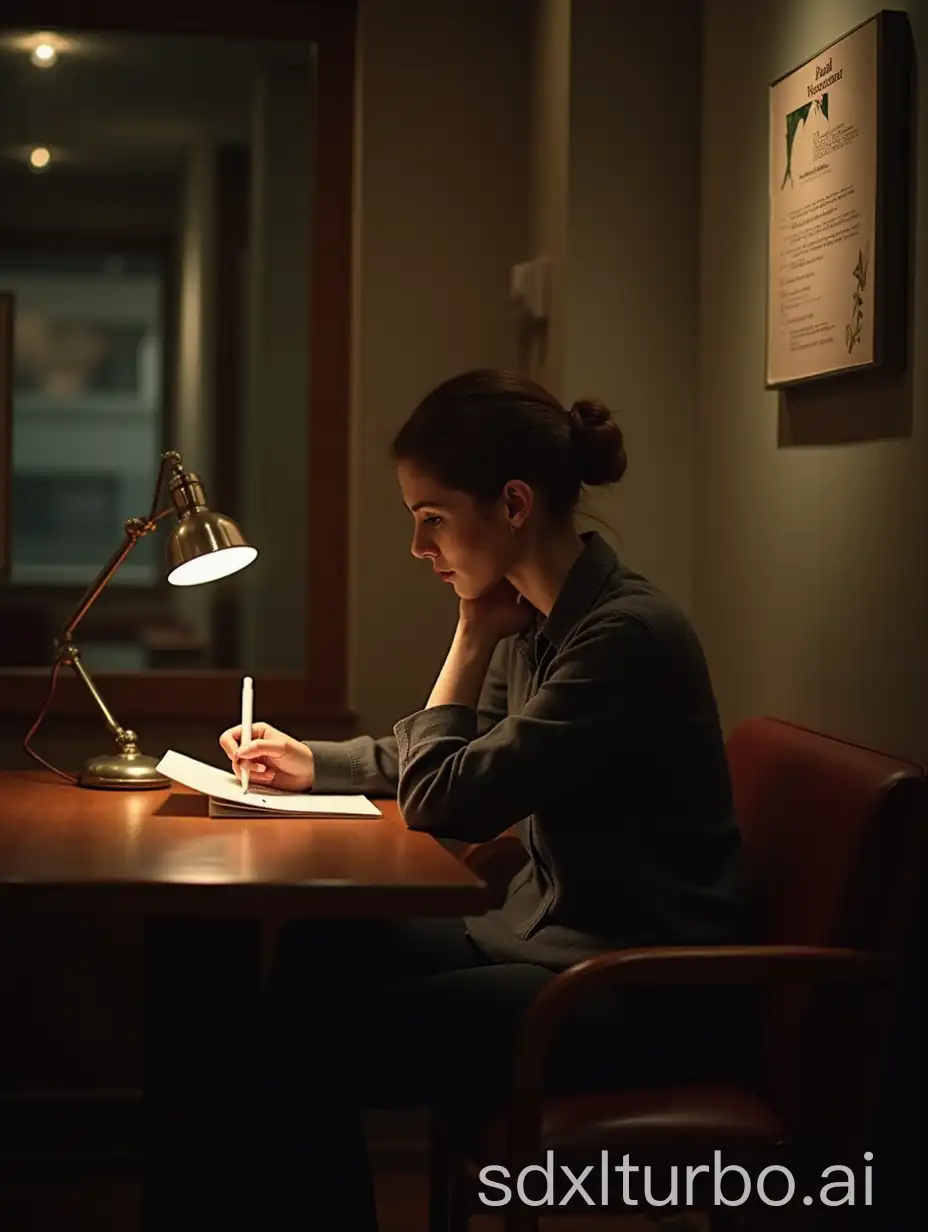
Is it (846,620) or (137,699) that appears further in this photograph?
(137,699)

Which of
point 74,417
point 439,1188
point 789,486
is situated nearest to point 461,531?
point 789,486

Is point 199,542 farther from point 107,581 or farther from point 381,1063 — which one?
point 381,1063

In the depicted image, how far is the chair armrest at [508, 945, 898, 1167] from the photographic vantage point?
1714 mm

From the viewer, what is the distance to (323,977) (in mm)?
2107

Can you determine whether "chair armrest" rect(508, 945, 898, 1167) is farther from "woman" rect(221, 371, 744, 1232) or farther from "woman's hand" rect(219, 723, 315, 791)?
"woman's hand" rect(219, 723, 315, 791)

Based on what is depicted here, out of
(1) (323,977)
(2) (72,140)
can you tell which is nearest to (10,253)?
(2) (72,140)

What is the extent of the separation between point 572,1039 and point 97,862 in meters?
0.56

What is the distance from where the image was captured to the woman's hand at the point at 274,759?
7.70ft

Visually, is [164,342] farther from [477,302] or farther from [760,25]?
[760,25]

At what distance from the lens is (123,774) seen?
250 cm

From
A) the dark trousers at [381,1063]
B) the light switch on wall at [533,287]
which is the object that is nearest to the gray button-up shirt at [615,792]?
the dark trousers at [381,1063]

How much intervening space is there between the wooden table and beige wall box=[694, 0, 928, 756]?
0.62 meters

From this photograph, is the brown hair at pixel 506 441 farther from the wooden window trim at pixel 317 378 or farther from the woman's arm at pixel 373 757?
the wooden window trim at pixel 317 378

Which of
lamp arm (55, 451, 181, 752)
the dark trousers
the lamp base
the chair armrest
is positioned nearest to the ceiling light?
lamp arm (55, 451, 181, 752)
